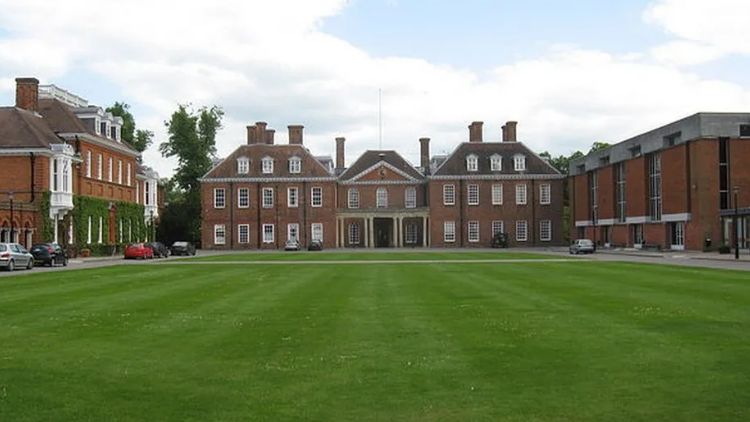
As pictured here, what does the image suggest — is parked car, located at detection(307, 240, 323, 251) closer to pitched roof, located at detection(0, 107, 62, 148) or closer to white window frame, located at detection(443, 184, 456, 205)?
white window frame, located at detection(443, 184, 456, 205)

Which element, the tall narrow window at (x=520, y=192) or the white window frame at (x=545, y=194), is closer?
the tall narrow window at (x=520, y=192)

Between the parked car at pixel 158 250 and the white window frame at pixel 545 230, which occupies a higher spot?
the white window frame at pixel 545 230

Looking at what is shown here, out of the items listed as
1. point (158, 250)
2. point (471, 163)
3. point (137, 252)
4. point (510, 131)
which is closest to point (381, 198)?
point (471, 163)

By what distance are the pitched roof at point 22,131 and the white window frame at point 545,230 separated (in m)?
49.7

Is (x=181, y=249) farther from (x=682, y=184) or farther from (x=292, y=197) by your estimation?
(x=682, y=184)

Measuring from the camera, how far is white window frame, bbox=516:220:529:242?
87312 millimetres

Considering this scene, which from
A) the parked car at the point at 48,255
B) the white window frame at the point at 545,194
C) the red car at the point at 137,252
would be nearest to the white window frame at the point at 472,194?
the white window frame at the point at 545,194

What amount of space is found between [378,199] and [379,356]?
77496 millimetres

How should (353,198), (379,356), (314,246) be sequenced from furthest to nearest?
(353,198), (314,246), (379,356)

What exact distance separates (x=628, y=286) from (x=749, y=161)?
1615 inches

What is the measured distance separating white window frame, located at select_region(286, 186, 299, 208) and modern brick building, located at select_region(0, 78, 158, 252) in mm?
19045

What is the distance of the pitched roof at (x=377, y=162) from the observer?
294 ft

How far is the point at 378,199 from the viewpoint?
8888 cm

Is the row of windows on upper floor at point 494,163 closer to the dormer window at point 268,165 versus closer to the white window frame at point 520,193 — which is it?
the white window frame at point 520,193
